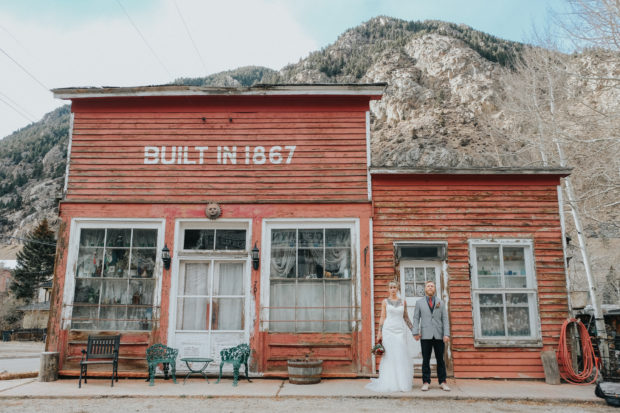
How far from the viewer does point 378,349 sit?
7520mm

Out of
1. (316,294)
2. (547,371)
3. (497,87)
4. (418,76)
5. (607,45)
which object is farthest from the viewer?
(418,76)

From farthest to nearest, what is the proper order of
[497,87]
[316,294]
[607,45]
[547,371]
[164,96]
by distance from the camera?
[497,87] < [607,45] < [164,96] < [316,294] < [547,371]

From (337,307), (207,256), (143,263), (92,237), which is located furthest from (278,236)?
(92,237)

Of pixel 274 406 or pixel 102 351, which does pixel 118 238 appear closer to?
pixel 102 351

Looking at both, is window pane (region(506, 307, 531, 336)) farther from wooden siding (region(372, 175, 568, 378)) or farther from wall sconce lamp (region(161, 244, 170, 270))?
wall sconce lamp (region(161, 244, 170, 270))

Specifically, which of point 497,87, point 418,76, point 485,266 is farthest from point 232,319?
point 418,76

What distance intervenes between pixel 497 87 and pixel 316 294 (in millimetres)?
47053

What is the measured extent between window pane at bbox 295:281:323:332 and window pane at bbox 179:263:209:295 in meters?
1.86

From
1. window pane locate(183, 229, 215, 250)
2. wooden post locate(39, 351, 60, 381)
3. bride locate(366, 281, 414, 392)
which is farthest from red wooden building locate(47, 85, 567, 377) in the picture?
bride locate(366, 281, 414, 392)

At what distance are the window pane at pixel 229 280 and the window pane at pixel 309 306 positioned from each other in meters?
1.19

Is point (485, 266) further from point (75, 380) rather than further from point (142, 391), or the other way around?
point (75, 380)

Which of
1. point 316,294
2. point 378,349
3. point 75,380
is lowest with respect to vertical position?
point 75,380

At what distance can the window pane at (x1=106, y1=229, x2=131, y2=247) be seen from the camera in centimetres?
913

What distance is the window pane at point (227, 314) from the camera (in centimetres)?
881
